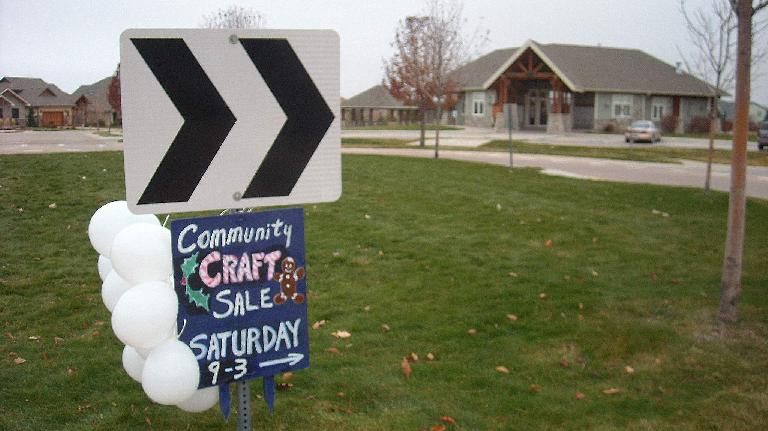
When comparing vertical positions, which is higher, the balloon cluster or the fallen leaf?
the balloon cluster

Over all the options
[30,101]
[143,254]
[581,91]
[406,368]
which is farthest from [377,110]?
[143,254]

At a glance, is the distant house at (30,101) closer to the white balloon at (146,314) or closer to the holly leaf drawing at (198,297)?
the white balloon at (146,314)

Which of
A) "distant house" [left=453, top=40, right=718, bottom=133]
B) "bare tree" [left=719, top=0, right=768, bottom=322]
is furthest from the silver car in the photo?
"bare tree" [left=719, top=0, right=768, bottom=322]

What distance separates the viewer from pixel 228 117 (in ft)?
7.83

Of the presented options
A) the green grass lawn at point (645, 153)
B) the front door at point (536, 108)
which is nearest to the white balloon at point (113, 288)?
the green grass lawn at point (645, 153)

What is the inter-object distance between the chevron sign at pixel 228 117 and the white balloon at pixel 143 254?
34cm

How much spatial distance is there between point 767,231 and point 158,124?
1166 cm

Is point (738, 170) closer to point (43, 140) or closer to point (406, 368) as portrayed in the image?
point (406, 368)

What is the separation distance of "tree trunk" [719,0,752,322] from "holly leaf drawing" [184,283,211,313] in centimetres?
562

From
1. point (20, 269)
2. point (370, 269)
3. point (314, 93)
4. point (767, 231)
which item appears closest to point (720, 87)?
point (767, 231)

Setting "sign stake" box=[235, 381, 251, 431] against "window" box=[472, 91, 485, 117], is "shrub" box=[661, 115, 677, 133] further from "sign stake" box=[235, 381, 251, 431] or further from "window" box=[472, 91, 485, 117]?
"sign stake" box=[235, 381, 251, 431]

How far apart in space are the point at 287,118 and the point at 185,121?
0.34m

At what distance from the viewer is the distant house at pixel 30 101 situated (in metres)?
3.84

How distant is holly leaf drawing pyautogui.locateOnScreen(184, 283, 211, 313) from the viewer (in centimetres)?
242
